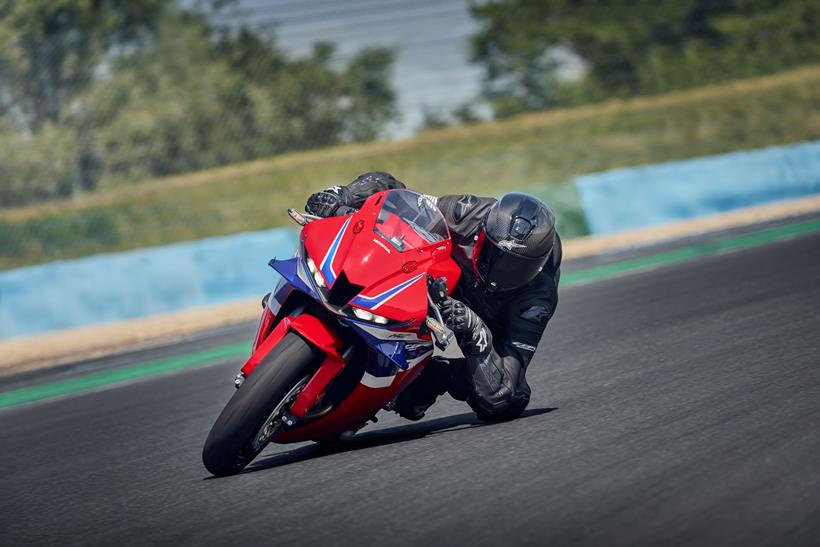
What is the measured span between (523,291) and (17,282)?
9741 millimetres

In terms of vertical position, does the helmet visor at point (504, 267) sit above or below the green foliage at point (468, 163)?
above

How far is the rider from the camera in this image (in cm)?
498

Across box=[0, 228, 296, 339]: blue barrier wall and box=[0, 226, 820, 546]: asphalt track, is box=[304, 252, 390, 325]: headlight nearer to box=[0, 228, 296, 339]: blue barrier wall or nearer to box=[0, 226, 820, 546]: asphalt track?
box=[0, 226, 820, 546]: asphalt track

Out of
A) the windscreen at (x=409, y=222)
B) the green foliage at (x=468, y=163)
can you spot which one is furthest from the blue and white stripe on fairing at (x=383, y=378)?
the green foliage at (x=468, y=163)

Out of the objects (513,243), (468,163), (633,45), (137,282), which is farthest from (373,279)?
(633,45)

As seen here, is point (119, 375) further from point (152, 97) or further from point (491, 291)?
point (152, 97)

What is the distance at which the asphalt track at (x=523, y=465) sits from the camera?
3668 mm

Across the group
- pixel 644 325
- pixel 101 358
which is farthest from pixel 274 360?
pixel 101 358

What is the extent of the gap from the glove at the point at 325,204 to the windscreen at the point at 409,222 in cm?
36

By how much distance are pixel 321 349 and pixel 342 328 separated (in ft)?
0.59

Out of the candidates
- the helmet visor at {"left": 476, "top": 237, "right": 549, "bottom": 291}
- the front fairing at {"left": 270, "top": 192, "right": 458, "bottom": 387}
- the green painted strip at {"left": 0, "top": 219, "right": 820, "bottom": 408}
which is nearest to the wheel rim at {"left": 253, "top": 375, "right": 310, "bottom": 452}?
the front fairing at {"left": 270, "top": 192, "right": 458, "bottom": 387}

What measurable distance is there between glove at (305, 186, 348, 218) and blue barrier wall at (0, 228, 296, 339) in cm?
893

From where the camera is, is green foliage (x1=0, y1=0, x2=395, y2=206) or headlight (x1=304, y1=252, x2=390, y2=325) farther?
green foliage (x1=0, y1=0, x2=395, y2=206)

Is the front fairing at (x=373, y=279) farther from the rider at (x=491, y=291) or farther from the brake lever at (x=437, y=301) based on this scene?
the rider at (x=491, y=291)
